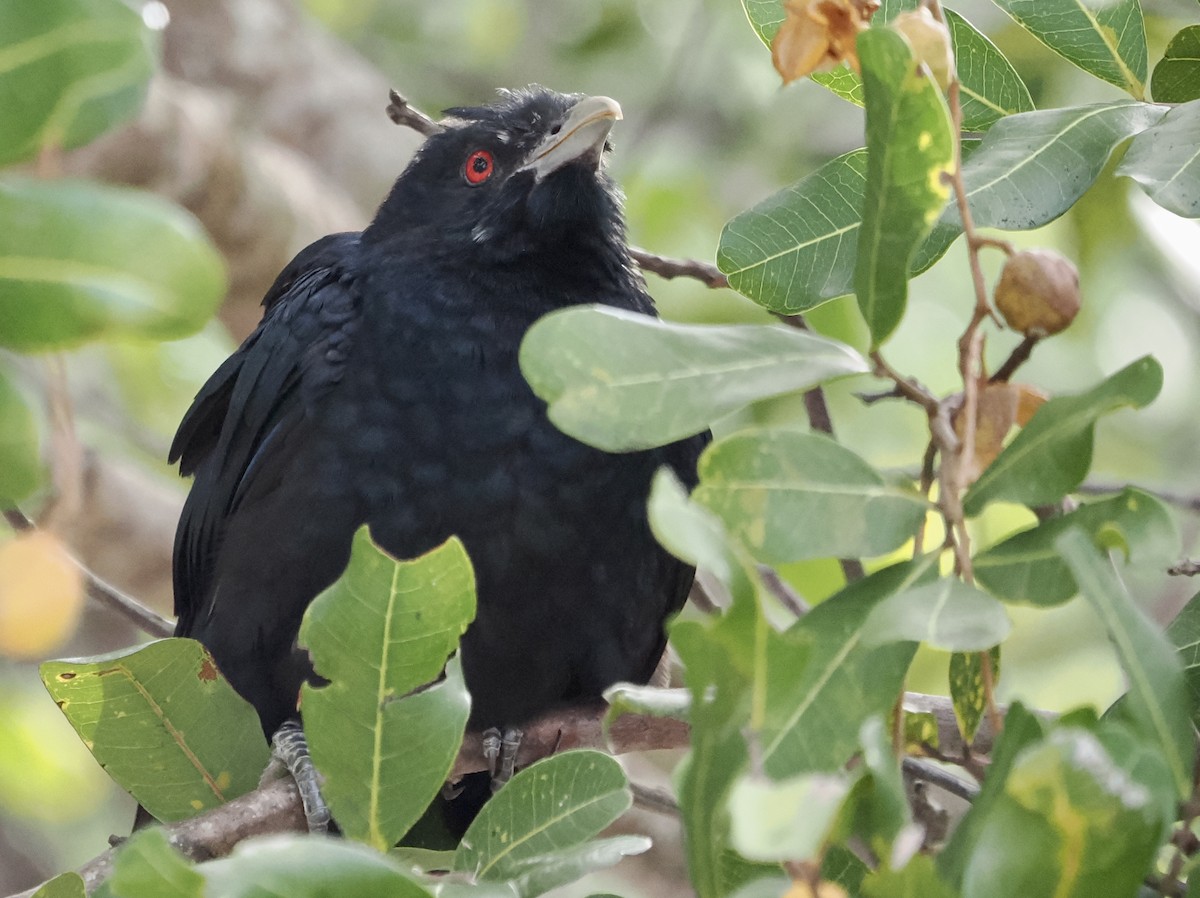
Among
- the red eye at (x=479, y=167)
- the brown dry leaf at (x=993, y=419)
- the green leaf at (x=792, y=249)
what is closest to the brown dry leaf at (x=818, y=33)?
the green leaf at (x=792, y=249)

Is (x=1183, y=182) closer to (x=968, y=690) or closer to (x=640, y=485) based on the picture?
(x=968, y=690)

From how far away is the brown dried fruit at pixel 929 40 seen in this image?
1.36 metres

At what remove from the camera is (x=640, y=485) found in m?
2.87

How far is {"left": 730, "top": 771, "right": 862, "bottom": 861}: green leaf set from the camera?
0.94m

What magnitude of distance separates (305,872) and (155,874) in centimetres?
12

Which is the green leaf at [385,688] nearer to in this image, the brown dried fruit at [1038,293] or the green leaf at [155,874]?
the green leaf at [155,874]

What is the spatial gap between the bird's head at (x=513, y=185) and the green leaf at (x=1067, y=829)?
2.16 metres

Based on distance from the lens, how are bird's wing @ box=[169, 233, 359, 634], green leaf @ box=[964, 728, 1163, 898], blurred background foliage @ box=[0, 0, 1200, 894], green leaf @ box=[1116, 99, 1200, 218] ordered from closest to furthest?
green leaf @ box=[964, 728, 1163, 898] → green leaf @ box=[1116, 99, 1200, 218] → bird's wing @ box=[169, 233, 359, 634] → blurred background foliage @ box=[0, 0, 1200, 894]

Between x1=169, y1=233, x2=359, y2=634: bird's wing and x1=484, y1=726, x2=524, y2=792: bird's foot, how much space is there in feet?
2.31

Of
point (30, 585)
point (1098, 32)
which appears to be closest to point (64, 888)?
point (30, 585)

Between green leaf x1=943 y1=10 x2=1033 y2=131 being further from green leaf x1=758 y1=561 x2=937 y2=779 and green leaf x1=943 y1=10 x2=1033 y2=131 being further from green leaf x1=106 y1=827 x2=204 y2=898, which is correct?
green leaf x1=106 y1=827 x2=204 y2=898

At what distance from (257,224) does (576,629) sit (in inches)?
95.9

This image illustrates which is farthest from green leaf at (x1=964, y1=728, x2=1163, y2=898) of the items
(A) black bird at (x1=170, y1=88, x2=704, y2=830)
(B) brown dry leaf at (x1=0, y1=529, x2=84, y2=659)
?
(A) black bird at (x1=170, y1=88, x2=704, y2=830)

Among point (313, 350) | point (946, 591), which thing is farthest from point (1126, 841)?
point (313, 350)
